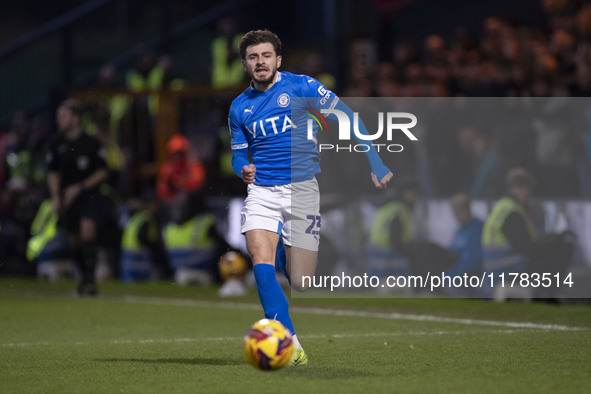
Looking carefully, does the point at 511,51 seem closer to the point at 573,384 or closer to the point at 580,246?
the point at 580,246

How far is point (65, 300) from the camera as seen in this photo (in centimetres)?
1243

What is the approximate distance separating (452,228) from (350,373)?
5.67m

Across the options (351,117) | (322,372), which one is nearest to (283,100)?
(351,117)

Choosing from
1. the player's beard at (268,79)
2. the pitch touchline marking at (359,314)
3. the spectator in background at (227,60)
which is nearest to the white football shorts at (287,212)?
the player's beard at (268,79)

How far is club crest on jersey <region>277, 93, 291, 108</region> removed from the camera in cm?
699

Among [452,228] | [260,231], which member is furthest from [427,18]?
[260,231]

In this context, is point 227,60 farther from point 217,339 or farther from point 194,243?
point 217,339

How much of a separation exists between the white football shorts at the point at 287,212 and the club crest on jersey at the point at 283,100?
47 cm

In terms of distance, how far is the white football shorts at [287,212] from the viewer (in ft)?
22.5

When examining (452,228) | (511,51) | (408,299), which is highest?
(511,51)

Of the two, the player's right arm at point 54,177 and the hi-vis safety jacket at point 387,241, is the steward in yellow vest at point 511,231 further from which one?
the player's right arm at point 54,177

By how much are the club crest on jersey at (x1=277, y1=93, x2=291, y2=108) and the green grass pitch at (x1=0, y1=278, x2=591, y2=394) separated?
1.51 meters

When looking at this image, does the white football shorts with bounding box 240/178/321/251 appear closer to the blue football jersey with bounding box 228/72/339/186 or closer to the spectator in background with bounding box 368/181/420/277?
the blue football jersey with bounding box 228/72/339/186

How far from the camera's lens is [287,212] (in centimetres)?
691
